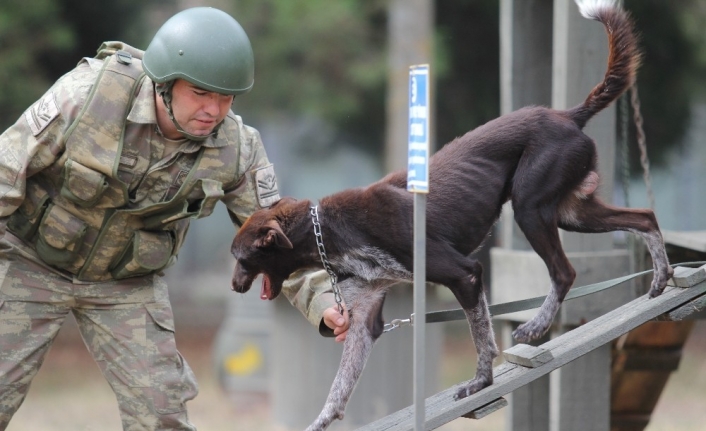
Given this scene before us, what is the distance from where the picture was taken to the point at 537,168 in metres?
4.80

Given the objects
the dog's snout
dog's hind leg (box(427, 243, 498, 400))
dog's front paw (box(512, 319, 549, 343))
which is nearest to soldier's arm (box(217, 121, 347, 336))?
the dog's snout

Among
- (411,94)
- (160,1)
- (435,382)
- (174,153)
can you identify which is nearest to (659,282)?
(411,94)

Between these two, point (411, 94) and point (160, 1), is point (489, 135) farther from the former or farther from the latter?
point (160, 1)

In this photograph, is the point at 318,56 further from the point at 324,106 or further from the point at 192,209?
the point at 192,209

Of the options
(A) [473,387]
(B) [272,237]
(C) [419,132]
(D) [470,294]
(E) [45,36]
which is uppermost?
(E) [45,36]

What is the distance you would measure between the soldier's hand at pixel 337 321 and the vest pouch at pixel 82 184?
1.23 metres

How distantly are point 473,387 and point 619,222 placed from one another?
120 cm

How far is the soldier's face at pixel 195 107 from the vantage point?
4543mm

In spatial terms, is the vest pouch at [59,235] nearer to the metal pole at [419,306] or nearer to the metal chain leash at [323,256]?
the metal chain leash at [323,256]

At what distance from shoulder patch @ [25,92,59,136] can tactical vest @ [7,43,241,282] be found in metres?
0.11

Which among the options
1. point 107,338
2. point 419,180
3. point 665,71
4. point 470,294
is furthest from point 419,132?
point 665,71

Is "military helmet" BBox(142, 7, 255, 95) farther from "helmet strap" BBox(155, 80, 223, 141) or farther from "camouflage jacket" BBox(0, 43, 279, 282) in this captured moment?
"camouflage jacket" BBox(0, 43, 279, 282)

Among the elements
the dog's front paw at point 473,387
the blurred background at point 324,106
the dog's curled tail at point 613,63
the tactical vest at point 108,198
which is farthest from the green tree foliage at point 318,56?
the dog's front paw at point 473,387

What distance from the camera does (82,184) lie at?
14.9ft
